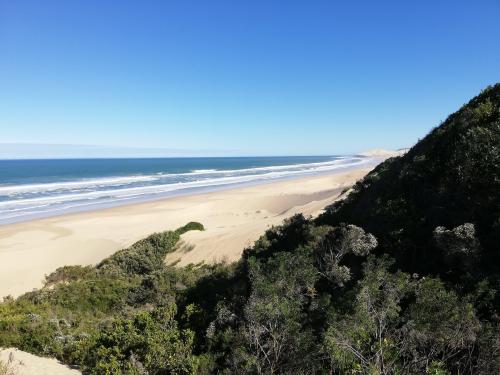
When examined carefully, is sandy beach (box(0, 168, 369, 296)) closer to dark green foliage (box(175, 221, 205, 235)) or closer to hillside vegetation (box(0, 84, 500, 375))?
dark green foliage (box(175, 221, 205, 235))

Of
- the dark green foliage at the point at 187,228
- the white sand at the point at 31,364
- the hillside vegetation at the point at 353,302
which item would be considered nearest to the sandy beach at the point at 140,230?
the dark green foliage at the point at 187,228

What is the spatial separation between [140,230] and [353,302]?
2279 cm

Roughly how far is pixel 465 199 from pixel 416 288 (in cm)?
279

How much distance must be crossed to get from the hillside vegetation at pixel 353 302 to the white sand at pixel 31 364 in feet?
0.84

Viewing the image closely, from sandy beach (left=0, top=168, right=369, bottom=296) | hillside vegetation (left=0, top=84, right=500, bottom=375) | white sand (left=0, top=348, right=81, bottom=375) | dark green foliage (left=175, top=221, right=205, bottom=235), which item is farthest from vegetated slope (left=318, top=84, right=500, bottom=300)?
dark green foliage (left=175, top=221, right=205, bottom=235)

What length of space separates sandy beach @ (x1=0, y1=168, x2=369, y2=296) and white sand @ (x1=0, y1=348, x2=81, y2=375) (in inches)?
340

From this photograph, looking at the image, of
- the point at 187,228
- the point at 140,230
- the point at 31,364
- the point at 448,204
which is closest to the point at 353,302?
the point at 448,204

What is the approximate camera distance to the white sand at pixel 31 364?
284 inches

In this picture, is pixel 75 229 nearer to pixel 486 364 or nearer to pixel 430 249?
pixel 430 249

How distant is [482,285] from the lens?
5527 mm

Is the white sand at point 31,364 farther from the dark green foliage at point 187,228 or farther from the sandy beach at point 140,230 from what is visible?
the dark green foliage at point 187,228

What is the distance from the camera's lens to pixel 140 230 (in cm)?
2627

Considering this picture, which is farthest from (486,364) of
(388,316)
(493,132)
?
(493,132)

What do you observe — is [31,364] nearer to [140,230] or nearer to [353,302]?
[353,302]
